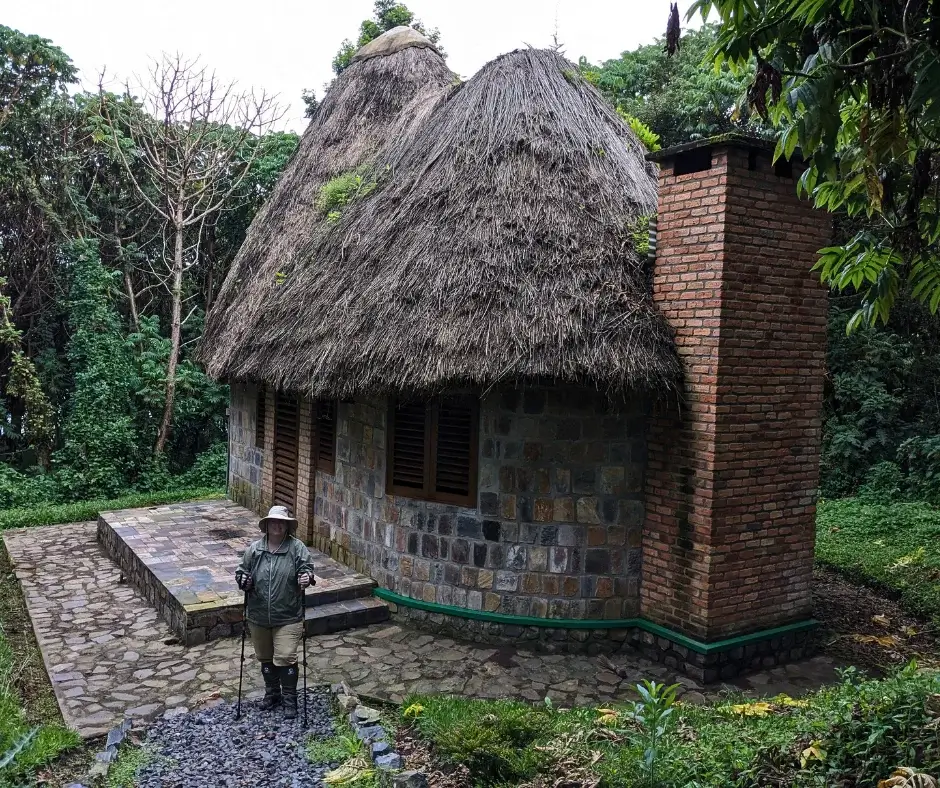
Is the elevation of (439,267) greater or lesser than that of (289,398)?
greater

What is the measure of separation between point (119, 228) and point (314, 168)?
7.14 metres

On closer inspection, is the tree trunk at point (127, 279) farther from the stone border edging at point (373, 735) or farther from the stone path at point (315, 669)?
the stone border edging at point (373, 735)

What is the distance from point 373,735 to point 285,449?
227 inches

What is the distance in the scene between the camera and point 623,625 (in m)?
6.89

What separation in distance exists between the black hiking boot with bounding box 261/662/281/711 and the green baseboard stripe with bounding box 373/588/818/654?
2.01 meters

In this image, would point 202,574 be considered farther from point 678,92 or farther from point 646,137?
point 678,92

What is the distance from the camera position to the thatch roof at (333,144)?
10367 millimetres

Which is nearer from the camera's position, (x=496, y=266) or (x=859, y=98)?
(x=859, y=98)

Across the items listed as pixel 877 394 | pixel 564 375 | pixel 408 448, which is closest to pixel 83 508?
pixel 408 448

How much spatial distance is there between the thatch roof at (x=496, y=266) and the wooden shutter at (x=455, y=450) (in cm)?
79

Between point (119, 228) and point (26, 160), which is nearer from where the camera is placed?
point (26, 160)

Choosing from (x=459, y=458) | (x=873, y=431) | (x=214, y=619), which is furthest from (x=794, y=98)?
(x=873, y=431)

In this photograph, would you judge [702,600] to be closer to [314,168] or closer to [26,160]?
[314,168]

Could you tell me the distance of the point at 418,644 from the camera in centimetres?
694
